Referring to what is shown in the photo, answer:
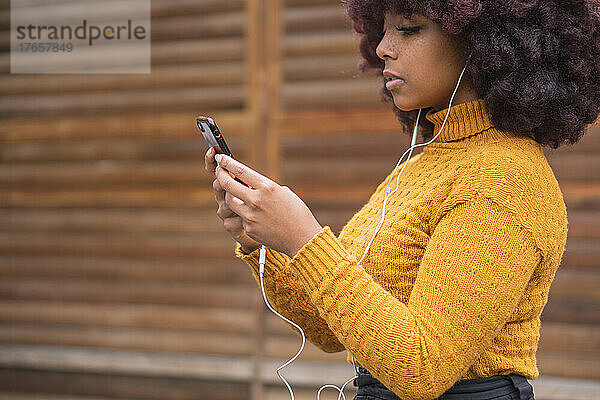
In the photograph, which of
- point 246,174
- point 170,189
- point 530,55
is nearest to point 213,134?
point 246,174

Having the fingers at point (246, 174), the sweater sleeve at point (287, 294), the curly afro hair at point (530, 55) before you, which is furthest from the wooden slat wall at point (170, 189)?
the fingers at point (246, 174)

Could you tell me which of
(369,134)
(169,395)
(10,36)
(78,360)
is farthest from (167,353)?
(10,36)

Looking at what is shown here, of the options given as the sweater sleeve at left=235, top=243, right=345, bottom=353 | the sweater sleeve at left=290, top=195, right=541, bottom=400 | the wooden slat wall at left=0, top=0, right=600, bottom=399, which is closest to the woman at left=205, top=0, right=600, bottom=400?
the sweater sleeve at left=290, top=195, right=541, bottom=400

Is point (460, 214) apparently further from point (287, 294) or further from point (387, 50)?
point (287, 294)

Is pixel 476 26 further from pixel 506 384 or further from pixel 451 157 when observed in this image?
pixel 506 384

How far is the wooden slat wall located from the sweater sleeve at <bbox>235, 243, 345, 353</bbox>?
157 centimetres

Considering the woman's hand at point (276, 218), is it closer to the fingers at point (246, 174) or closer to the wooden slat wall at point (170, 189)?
the fingers at point (246, 174)

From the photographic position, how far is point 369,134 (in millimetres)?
3170

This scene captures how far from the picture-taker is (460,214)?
1.18 meters

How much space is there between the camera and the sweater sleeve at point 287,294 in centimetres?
158

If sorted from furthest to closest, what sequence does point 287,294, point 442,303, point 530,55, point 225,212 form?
1. point 287,294
2. point 225,212
3. point 530,55
4. point 442,303

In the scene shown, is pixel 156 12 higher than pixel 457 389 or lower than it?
higher

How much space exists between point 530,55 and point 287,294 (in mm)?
708

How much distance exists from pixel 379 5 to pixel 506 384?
2.47 ft
